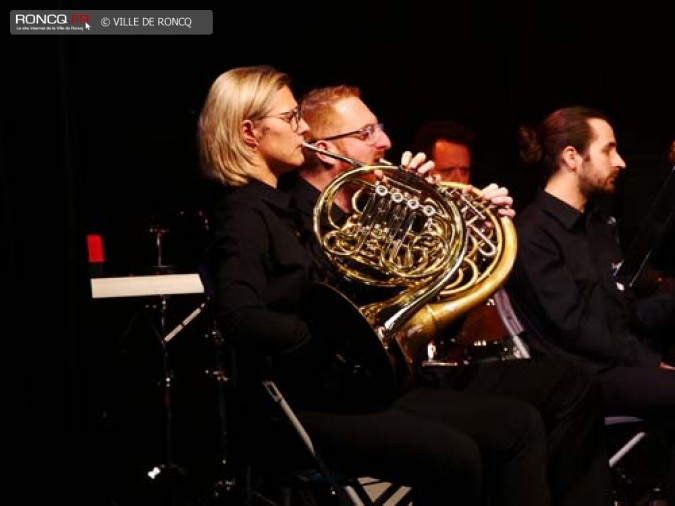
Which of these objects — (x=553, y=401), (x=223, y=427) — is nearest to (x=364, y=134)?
(x=553, y=401)

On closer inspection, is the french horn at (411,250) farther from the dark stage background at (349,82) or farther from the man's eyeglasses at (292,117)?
the dark stage background at (349,82)

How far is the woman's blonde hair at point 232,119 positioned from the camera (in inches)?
93.6

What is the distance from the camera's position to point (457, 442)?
6.70 feet

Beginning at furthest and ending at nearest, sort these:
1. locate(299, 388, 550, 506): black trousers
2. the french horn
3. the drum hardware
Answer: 1. the drum hardware
2. the french horn
3. locate(299, 388, 550, 506): black trousers

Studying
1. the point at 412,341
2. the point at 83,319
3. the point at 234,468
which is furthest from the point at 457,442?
the point at 234,468

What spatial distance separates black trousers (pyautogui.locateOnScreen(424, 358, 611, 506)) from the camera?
233 cm

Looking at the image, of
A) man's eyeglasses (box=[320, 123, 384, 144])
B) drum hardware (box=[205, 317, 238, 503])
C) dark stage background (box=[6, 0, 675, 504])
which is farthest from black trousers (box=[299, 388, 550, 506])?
dark stage background (box=[6, 0, 675, 504])

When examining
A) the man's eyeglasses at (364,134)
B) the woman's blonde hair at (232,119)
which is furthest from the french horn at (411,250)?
the man's eyeglasses at (364,134)

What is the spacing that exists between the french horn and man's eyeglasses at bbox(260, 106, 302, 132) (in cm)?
15

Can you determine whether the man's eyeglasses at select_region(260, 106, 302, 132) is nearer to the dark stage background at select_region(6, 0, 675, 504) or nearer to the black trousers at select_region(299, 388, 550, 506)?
the black trousers at select_region(299, 388, 550, 506)

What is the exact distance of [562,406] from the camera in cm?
240

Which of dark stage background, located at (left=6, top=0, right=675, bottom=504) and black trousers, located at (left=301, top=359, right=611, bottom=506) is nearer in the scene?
black trousers, located at (left=301, top=359, right=611, bottom=506)

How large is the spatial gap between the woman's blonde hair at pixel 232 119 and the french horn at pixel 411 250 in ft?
0.68

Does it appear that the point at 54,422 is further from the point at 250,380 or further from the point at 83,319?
the point at 250,380
